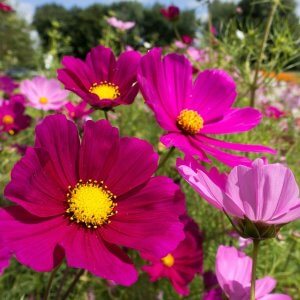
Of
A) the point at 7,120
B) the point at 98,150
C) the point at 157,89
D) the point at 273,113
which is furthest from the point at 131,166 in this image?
the point at 273,113

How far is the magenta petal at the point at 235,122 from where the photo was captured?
0.68 m

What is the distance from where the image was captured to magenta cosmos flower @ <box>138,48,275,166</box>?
1.99 ft

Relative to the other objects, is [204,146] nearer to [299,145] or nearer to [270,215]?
[270,215]

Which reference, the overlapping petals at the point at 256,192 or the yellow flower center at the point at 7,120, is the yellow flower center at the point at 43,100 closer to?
the yellow flower center at the point at 7,120

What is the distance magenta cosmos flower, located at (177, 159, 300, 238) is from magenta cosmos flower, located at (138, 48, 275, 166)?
0.13 m

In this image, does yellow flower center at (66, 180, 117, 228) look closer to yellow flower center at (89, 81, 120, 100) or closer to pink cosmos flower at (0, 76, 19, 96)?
yellow flower center at (89, 81, 120, 100)

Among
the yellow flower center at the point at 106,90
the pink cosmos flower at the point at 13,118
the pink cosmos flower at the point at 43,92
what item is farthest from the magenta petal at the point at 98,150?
the pink cosmos flower at the point at 43,92

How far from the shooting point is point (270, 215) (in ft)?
1.46

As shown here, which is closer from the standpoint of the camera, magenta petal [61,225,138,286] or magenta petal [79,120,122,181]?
magenta petal [61,225,138,286]

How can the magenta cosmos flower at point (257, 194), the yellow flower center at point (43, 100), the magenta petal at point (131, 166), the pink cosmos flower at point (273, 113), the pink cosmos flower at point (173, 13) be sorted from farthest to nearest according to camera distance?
the pink cosmos flower at point (173, 13) < the pink cosmos flower at point (273, 113) < the yellow flower center at point (43, 100) < the magenta petal at point (131, 166) < the magenta cosmos flower at point (257, 194)

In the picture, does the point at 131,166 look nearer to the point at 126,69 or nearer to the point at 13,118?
the point at 126,69

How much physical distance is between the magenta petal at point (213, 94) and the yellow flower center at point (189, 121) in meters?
0.04

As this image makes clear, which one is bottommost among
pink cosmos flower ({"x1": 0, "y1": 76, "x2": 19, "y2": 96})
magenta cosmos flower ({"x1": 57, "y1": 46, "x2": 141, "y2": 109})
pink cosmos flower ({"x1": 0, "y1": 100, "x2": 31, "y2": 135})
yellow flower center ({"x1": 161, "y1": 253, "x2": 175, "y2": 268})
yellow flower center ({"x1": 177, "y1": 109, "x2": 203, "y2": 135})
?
pink cosmos flower ({"x1": 0, "y1": 76, "x2": 19, "y2": 96})

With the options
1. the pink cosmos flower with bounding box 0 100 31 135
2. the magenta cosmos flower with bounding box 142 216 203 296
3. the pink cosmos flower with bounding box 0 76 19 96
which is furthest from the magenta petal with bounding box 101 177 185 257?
the pink cosmos flower with bounding box 0 76 19 96
